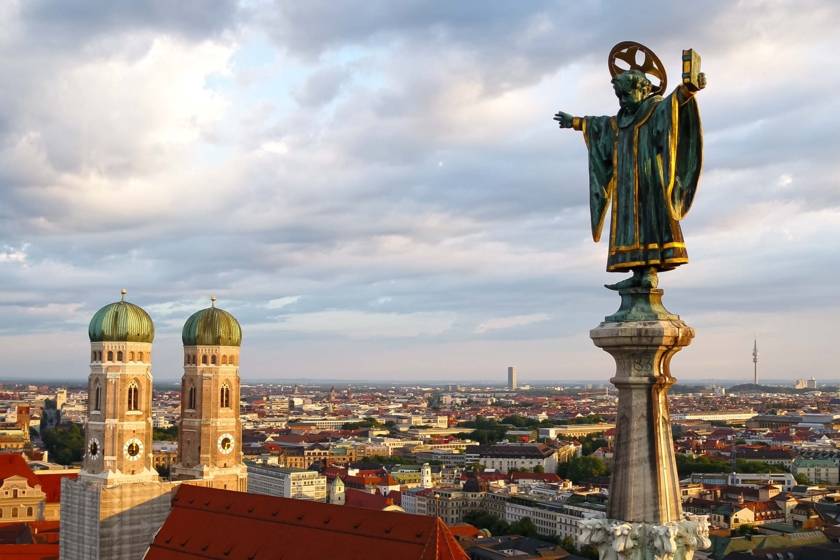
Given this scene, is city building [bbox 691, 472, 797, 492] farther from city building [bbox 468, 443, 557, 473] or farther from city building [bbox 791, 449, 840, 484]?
city building [bbox 468, 443, 557, 473]

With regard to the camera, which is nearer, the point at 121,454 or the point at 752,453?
the point at 121,454

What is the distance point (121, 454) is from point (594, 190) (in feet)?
155

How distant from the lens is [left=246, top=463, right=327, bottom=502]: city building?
438 feet

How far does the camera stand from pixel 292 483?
439 ft

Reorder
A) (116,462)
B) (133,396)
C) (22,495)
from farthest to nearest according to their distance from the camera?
(22,495)
(133,396)
(116,462)

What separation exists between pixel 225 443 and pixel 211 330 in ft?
22.5

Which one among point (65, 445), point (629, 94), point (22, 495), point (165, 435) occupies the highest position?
point (629, 94)

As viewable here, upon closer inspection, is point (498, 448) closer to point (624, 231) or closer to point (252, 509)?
point (252, 509)

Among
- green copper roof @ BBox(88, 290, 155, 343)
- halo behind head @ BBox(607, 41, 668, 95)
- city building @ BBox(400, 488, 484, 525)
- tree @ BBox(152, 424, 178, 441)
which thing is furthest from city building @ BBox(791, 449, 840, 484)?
halo behind head @ BBox(607, 41, 668, 95)

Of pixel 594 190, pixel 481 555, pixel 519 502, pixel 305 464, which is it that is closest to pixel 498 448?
pixel 305 464

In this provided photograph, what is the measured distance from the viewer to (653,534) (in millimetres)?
10781

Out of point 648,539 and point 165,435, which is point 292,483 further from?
point 648,539

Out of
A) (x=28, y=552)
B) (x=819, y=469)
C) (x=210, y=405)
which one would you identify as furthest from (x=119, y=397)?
(x=819, y=469)

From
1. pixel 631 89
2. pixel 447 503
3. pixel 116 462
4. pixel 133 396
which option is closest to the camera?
pixel 631 89
